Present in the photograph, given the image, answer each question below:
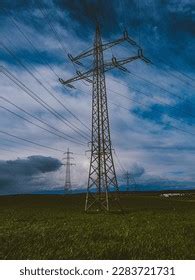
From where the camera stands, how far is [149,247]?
41.3 ft

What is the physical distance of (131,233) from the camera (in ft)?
55.9

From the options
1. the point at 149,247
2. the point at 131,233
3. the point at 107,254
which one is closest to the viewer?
the point at 107,254

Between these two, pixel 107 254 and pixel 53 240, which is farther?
pixel 53 240

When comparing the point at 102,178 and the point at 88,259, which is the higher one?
the point at 102,178
